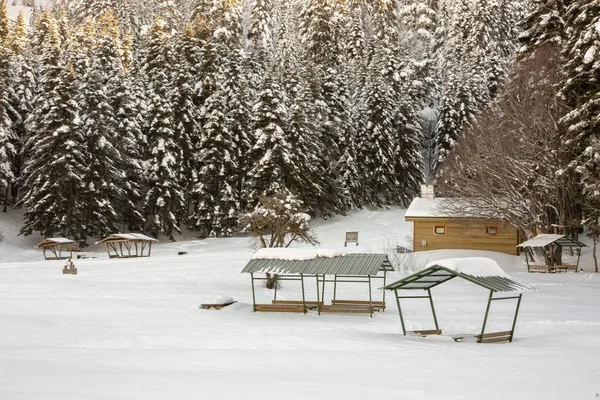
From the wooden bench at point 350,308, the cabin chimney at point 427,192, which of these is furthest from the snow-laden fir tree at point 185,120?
the wooden bench at point 350,308

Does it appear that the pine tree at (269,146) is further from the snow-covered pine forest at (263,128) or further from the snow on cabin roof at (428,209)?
the snow on cabin roof at (428,209)

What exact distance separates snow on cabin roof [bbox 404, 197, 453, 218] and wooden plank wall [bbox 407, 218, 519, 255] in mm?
399

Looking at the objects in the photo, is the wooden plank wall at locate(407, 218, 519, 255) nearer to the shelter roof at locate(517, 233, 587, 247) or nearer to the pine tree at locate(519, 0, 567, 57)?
the shelter roof at locate(517, 233, 587, 247)

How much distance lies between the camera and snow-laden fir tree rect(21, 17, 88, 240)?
48688 mm

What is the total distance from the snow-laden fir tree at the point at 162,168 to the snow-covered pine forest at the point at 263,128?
0.17 metres

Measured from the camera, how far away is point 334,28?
8175cm

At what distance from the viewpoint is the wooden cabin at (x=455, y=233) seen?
4053cm

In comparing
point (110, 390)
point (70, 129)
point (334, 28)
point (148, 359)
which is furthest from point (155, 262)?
point (334, 28)

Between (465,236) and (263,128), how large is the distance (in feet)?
73.1

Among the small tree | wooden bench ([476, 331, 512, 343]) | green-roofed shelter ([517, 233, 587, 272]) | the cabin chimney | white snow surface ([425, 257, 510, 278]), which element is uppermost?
the cabin chimney

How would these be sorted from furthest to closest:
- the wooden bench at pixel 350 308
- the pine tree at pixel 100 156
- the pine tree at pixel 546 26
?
the pine tree at pixel 100 156 < the pine tree at pixel 546 26 < the wooden bench at pixel 350 308

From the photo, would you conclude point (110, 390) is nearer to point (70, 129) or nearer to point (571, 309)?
point (571, 309)

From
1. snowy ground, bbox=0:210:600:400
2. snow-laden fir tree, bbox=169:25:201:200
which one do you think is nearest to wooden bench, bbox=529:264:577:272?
snowy ground, bbox=0:210:600:400

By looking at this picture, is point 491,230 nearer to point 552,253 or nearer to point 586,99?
point 552,253
